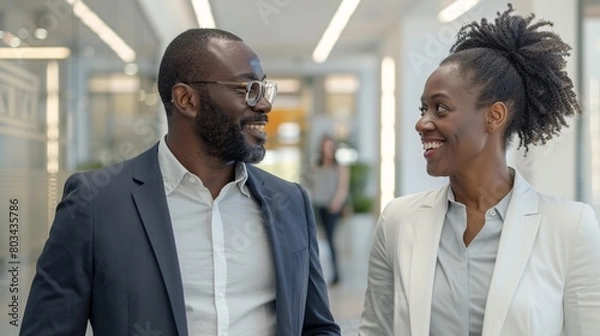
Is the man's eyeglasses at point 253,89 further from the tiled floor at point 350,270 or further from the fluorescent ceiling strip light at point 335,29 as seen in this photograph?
the fluorescent ceiling strip light at point 335,29

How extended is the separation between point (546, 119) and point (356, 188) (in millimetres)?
14586

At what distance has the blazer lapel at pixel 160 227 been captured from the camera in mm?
1850

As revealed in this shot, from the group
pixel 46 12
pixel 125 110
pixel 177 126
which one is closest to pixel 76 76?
pixel 46 12

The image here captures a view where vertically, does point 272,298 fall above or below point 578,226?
below

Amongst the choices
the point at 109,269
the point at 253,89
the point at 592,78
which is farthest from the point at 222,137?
the point at 592,78

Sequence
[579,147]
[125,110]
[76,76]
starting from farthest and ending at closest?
[125,110] < [579,147] < [76,76]

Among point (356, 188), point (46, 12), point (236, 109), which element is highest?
point (46, 12)

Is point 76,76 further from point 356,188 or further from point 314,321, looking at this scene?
point 356,188

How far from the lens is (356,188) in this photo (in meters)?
16.8

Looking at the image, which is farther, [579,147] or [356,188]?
[356,188]

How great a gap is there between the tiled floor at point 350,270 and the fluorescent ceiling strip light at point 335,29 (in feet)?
8.47

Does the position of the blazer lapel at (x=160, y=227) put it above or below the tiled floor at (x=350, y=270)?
above

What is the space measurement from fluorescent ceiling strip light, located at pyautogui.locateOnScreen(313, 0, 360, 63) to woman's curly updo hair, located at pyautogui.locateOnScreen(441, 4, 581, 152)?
6.86 metres

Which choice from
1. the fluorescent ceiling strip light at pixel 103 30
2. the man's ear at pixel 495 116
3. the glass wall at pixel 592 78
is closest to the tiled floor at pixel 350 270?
the glass wall at pixel 592 78
